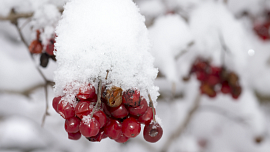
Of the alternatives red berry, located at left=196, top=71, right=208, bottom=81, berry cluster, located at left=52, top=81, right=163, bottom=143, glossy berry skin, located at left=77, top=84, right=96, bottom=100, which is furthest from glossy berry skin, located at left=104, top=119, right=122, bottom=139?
red berry, located at left=196, top=71, right=208, bottom=81

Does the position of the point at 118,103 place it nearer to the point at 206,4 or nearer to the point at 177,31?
the point at 177,31

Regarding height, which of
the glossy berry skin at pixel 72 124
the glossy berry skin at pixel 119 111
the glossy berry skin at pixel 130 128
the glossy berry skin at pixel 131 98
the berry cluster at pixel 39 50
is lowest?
the glossy berry skin at pixel 72 124

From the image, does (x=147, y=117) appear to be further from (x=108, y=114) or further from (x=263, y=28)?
(x=263, y=28)

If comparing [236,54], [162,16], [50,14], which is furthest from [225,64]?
[50,14]

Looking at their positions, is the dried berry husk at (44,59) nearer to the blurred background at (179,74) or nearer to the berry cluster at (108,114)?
the blurred background at (179,74)

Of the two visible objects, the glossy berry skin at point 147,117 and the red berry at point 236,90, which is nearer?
the glossy berry skin at point 147,117

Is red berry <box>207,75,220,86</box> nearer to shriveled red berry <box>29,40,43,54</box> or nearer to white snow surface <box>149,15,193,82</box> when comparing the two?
white snow surface <box>149,15,193,82</box>

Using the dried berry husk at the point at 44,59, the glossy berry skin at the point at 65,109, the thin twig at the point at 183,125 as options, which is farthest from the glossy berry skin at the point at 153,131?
the thin twig at the point at 183,125

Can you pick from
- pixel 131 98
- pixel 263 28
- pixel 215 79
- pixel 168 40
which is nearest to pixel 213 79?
pixel 215 79
